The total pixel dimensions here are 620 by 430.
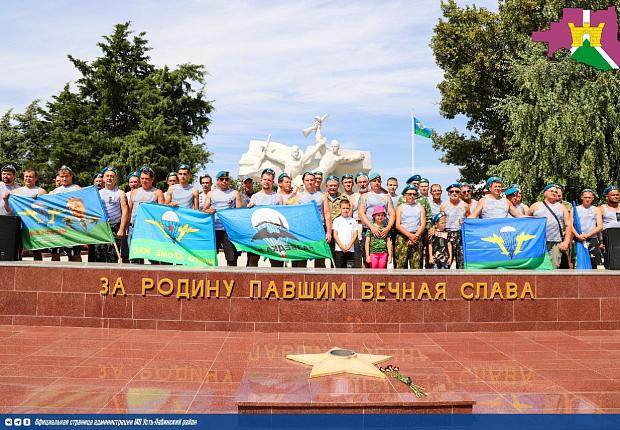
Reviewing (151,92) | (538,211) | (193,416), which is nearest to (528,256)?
(538,211)

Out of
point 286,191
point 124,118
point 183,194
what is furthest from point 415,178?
point 124,118

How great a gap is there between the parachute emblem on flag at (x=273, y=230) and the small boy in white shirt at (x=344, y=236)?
61 centimetres

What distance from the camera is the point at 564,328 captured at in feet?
22.3

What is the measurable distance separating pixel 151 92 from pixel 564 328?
2730 centimetres

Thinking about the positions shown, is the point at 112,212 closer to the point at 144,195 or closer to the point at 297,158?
the point at 144,195

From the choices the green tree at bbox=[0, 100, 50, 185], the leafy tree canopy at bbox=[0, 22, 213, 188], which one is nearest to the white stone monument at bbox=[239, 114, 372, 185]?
the leafy tree canopy at bbox=[0, 22, 213, 188]

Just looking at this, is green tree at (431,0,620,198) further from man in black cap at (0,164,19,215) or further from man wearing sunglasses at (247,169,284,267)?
man in black cap at (0,164,19,215)

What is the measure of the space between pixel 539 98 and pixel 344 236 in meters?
14.6

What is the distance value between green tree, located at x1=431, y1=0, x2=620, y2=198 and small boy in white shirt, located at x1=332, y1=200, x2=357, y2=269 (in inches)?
537

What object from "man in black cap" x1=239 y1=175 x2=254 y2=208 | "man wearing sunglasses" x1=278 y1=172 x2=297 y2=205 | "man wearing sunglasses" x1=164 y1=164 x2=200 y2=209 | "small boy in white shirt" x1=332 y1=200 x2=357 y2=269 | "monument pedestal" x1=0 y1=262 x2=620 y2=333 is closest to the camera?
"monument pedestal" x1=0 y1=262 x2=620 y2=333

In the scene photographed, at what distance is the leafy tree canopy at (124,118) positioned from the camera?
96.2 ft

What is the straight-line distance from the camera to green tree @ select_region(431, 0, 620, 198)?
18.5m

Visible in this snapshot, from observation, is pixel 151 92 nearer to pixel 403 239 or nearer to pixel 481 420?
pixel 403 239

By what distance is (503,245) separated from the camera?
24.5 feet
